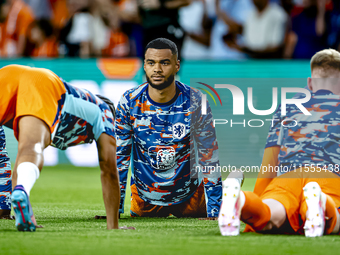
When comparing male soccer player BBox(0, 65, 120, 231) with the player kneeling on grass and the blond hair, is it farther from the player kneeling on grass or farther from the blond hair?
the blond hair

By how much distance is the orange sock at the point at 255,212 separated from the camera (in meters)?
3.07

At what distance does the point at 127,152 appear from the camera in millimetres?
4586

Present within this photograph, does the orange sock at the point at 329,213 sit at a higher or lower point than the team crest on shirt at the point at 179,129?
lower

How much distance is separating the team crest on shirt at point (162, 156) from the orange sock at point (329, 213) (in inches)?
61.6

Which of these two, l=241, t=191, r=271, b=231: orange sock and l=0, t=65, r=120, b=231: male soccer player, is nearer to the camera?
l=241, t=191, r=271, b=231: orange sock

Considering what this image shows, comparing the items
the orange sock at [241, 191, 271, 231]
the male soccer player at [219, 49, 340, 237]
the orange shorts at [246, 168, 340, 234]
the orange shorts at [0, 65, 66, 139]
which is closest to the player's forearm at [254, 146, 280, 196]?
the male soccer player at [219, 49, 340, 237]

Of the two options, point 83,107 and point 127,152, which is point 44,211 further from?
point 83,107

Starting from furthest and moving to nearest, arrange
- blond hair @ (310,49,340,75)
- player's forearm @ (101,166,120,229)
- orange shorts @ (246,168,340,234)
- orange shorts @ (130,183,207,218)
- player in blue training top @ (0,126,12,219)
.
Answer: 1. orange shorts @ (130,183,207,218)
2. player in blue training top @ (0,126,12,219)
3. blond hair @ (310,49,340,75)
4. player's forearm @ (101,166,120,229)
5. orange shorts @ (246,168,340,234)

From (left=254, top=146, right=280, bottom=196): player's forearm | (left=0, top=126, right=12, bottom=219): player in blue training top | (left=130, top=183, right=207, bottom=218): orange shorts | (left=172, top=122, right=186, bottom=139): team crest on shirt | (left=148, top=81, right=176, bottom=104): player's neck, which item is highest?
(left=148, top=81, right=176, bottom=104): player's neck

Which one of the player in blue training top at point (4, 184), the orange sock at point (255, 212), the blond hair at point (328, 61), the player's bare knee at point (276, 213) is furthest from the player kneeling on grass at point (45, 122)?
the blond hair at point (328, 61)

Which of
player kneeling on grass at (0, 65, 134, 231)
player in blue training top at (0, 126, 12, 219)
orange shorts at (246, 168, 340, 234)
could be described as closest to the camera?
player kneeling on grass at (0, 65, 134, 231)

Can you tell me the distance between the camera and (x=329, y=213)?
10.4 feet

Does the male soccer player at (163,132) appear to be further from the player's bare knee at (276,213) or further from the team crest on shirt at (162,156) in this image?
the player's bare knee at (276,213)

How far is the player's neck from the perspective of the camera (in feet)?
15.0
